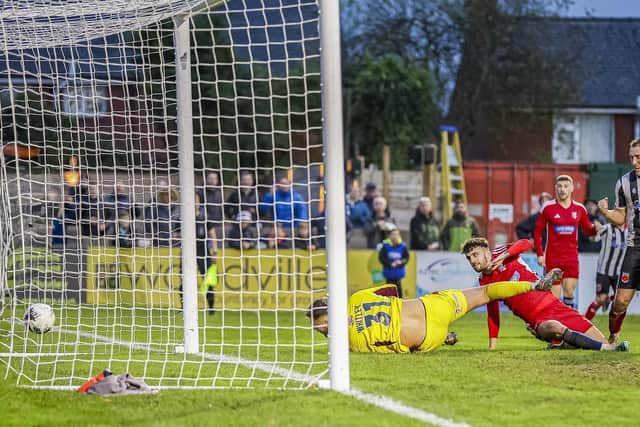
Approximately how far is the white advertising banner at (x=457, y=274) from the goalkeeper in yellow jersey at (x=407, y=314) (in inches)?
352

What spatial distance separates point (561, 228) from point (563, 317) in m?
3.33

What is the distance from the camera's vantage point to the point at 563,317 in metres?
10.6

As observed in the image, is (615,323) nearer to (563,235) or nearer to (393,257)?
(563,235)

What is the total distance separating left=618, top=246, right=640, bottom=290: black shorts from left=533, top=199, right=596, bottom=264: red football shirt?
313cm

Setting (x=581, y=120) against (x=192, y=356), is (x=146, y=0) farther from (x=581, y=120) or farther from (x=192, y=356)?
(x=581, y=120)

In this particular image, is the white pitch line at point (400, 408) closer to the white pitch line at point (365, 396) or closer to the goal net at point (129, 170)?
the white pitch line at point (365, 396)

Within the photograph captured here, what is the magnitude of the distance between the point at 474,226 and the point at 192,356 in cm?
1211

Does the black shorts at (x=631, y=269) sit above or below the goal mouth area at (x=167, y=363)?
above

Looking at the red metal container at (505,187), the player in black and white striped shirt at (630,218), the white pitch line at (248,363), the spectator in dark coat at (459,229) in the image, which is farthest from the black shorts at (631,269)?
the red metal container at (505,187)

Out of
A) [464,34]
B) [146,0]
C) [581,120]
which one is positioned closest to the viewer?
[146,0]

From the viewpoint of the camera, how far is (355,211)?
2359 centimetres

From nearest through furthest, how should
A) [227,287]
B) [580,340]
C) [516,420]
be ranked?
[516,420]
[580,340]
[227,287]

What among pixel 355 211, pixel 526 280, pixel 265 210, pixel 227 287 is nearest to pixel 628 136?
pixel 355 211

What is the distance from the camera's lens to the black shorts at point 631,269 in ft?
33.6
